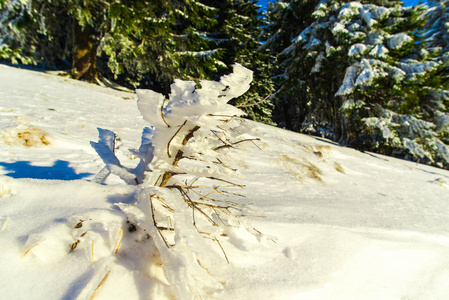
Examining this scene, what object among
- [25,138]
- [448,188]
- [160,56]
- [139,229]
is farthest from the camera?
[160,56]

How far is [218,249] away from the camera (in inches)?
35.0

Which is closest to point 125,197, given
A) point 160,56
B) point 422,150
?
point 160,56

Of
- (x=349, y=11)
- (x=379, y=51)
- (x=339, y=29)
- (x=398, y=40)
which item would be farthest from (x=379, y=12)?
(x=339, y=29)

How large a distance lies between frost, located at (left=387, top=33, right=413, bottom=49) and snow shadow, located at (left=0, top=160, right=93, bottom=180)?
10031 millimetres

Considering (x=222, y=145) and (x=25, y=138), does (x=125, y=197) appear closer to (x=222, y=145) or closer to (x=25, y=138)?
(x=222, y=145)

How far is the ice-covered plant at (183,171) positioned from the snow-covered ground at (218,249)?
0.02 metres

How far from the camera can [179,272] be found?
604 mm

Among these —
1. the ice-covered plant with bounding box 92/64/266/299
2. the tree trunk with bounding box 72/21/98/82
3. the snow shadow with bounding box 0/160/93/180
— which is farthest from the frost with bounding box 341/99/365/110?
the tree trunk with bounding box 72/21/98/82

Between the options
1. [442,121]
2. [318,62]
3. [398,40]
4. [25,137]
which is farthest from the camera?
[442,121]

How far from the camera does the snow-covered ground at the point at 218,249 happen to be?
65 cm

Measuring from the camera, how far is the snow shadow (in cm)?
124

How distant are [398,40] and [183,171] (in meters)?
9.93

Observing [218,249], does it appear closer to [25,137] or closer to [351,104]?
[25,137]

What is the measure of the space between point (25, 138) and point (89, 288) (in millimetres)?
1648
